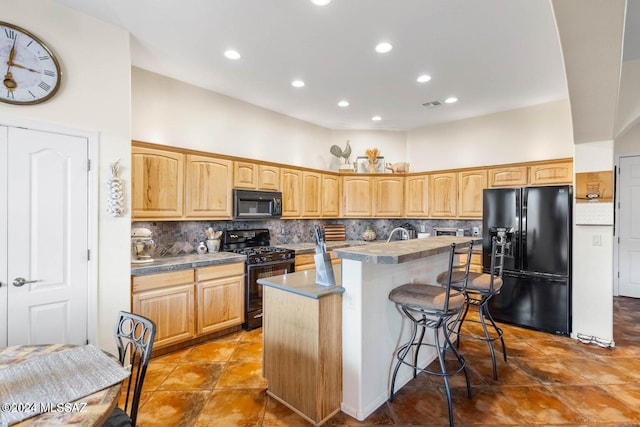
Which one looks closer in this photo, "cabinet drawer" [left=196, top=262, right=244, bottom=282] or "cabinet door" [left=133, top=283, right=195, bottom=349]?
"cabinet door" [left=133, top=283, right=195, bottom=349]

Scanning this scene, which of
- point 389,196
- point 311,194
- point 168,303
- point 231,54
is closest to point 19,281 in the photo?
point 168,303

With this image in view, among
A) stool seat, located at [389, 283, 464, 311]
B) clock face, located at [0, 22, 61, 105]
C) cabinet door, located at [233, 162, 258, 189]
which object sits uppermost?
clock face, located at [0, 22, 61, 105]

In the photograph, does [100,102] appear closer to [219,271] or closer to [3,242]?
[3,242]

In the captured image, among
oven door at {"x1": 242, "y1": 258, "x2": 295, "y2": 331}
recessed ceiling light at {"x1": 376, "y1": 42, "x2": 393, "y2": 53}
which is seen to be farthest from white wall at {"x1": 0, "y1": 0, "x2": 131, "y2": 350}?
recessed ceiling light at {"x1": 376, "y1": 42, "x2": 393, "y2": 53}

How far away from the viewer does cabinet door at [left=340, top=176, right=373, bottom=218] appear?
5473mm

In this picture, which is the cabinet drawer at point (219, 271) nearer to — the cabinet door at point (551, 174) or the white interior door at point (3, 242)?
the white interior door at point (3, 242)

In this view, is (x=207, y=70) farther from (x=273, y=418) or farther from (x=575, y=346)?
(x=575, y=346)

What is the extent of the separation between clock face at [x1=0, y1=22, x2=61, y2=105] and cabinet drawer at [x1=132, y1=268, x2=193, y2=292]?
1.62 metres

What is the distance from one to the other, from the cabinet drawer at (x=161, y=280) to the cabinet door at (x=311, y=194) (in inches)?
83.7

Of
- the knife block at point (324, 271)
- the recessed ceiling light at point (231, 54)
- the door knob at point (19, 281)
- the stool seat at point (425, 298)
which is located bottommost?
the stool seat at point (425, 298)

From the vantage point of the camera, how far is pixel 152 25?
Answer: 262 centimetres

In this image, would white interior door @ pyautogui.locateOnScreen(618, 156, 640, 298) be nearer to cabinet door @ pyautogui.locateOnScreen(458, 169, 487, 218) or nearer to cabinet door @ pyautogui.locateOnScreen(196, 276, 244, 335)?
cabinet door @ pyautogui.locateOnScreen(458, 169, 487, 218)

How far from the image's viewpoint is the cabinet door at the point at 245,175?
403 cm

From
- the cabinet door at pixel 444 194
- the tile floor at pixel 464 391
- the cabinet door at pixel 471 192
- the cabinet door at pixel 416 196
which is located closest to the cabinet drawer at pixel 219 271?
the tile floor at pixel 464 391
